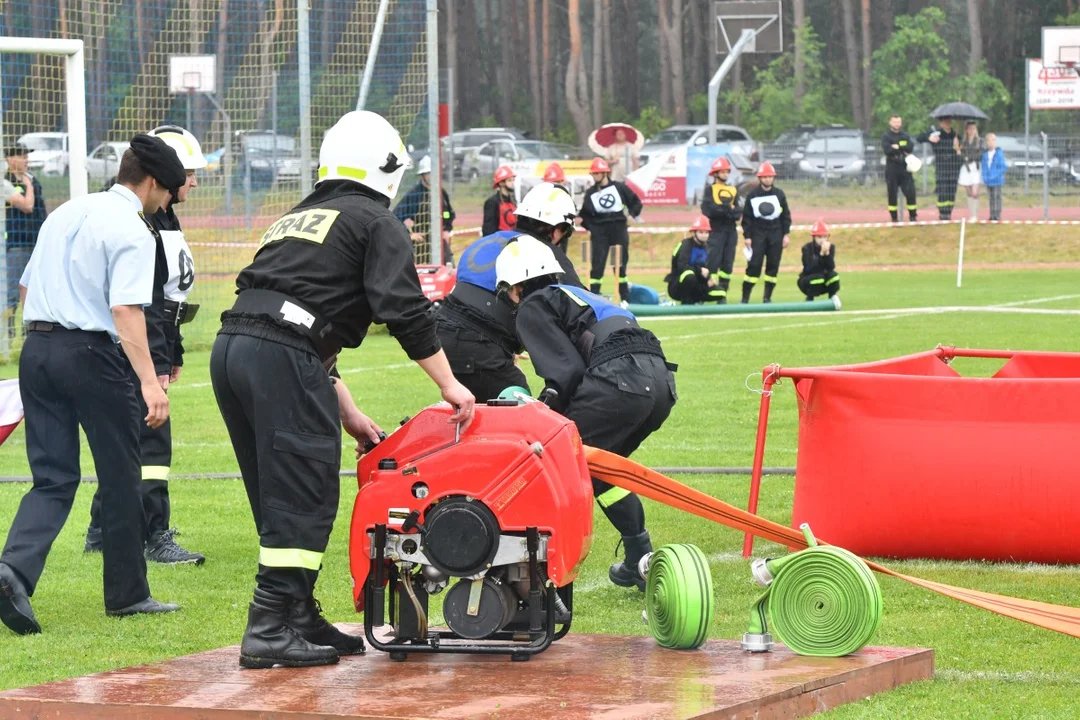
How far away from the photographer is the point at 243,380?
18.1 feet

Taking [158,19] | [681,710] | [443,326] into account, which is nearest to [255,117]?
[158,19]

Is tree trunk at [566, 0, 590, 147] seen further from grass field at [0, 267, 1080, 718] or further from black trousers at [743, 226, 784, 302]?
grass field at [0, 267, 1080, 718]

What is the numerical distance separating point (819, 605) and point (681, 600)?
0.48m

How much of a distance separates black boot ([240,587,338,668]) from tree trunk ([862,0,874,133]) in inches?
2137

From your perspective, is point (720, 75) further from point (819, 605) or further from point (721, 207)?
point (819, 605)

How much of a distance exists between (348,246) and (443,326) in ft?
8.71

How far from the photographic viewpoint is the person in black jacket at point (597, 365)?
696 cm

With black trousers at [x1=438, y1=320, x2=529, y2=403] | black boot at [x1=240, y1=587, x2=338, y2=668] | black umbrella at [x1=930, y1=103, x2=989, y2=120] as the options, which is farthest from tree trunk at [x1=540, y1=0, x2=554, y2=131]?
black boot at [x1=240, y1=587, x2=338, y2=668]

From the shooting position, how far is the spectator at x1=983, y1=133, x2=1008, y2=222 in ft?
108

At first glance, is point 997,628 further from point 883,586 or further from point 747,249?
point 747,249

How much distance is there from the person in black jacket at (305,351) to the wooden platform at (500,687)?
0.30 metres

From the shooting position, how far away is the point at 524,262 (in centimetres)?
732

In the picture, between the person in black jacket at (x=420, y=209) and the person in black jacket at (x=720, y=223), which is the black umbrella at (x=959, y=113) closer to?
the person in black jacket at (x=720, y=223)

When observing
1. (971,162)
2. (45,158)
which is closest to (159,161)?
(45,158)
